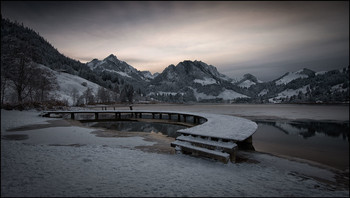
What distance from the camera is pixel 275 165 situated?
8938 millimetres

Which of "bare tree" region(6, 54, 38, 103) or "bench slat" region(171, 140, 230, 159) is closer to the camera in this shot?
"bench slat" region(171, 140, 230, 159)

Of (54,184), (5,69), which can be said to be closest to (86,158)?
(54,184)

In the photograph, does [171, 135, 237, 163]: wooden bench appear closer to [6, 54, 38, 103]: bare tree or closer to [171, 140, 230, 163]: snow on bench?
[171, 140, 230, 163]: snow on bench

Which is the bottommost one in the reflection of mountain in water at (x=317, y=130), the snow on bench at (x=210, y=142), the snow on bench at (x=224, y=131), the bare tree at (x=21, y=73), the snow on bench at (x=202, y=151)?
the reflection of mountain in water at (x=317, y=130)

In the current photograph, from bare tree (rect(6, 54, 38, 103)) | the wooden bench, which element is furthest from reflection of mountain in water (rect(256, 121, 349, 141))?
bare tree (rect(6, 54, 38, 103))

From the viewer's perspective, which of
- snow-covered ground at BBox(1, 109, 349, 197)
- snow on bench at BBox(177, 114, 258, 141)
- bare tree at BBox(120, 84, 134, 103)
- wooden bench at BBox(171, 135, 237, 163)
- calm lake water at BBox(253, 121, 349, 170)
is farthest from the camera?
bare tree at BBox(120, 84, 134, 103)

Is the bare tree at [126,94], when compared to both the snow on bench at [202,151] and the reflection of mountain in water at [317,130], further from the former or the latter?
the snow on bench at [202,151]

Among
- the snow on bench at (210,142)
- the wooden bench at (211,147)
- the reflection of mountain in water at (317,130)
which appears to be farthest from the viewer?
the reflection of mountain in water at (317,130)

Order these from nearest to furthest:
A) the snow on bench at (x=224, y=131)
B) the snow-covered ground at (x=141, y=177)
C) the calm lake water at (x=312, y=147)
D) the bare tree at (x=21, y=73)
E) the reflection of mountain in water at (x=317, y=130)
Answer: the snow-covered ground at (x=141, y=177)
the snow on bench at (x=224, y=131)
the calm lake water at (x=312, y=147)
the bare tree at (x=21, y=73)
the reflection of mountain in water at (x=317, y=130)

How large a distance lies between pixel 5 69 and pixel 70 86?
132 metres

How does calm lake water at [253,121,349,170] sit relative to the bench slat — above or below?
below

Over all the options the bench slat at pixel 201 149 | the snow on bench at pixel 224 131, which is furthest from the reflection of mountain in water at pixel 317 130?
the bench slat at pixel 201 149

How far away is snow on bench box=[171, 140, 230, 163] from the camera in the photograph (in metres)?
8.09

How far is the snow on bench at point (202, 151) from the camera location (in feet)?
26.6
